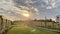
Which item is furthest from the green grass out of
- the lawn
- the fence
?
the fence

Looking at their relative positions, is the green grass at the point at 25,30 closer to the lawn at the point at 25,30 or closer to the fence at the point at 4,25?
the lawn at the point at 25,30

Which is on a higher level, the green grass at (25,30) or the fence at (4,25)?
the fence at (4,25)

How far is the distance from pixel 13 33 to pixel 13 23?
→ 11.6 inches

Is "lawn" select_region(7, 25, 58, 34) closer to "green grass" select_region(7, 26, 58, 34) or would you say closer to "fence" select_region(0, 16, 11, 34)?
"green grass" select_region(7, 26, 58, 34)

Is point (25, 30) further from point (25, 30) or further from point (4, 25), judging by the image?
point (4, 25)

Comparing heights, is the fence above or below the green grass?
above

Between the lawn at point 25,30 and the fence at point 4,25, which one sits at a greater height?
the fence at point 4,25

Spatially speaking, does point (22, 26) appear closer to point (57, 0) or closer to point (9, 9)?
point (9, 9)

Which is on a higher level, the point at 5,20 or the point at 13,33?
the point at 5,20

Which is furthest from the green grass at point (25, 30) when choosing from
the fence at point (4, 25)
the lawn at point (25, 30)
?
the fence at point (4, 25)

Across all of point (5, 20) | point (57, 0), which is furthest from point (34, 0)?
point (5, 20)

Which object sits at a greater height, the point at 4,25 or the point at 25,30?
the point at 4,25

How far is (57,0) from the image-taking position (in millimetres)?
5102

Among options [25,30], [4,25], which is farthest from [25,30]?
[4,25]
